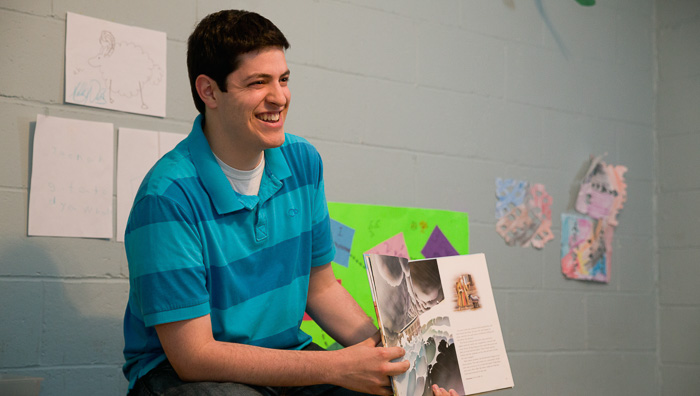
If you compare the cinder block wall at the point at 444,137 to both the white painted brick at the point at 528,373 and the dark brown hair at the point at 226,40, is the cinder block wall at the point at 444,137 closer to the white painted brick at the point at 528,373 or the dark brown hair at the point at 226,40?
the white painted brick at the point at 528,373

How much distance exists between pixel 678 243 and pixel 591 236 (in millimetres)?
413

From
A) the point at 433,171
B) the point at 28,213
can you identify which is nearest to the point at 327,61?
the point at 433,171

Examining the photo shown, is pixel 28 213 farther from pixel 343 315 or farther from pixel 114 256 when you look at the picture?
pixel 343 315

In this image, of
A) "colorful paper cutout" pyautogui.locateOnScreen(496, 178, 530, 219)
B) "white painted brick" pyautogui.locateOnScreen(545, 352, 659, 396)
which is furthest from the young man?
"white painted brick" pyautogui.locateOnScreen(545, 352, 659, 396)

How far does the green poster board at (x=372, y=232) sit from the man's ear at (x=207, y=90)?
707 millimetres

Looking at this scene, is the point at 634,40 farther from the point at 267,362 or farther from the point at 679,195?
the point at 267,362

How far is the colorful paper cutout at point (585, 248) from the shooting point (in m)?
2.55

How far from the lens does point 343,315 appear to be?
1523mm

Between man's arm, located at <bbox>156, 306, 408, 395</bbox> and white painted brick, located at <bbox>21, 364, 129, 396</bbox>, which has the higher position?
man's arm, located at <bbox>156, 306, 408, 395</bbox>

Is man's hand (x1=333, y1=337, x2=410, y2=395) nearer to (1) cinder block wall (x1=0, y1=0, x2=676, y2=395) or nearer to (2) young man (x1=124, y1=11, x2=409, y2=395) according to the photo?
(2) young man (x1=124, y1=11, x2=409, y2=395)

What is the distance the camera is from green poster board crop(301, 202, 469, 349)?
6.73 ft

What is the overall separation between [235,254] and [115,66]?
72 cm

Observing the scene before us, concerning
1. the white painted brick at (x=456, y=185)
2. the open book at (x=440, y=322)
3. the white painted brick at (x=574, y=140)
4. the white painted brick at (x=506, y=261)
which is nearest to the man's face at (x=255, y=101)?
the open book at (x=440, y=322)

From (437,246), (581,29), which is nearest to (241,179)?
(437,246)
